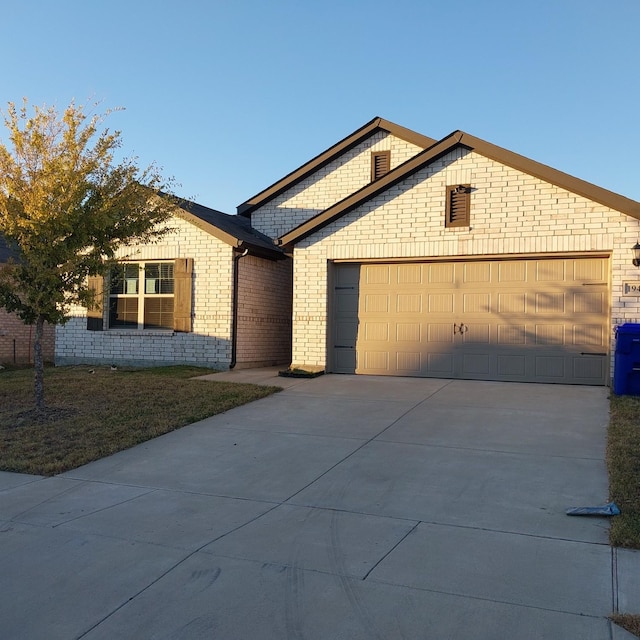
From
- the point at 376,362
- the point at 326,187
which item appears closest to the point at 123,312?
the point at 326,187

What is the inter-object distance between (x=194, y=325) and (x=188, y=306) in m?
0.48

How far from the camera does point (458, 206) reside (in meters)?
12.7

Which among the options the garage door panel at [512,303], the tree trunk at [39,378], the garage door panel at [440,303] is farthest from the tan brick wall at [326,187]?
the tree trunk at [39,378]

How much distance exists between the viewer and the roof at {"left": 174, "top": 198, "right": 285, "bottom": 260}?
14680 mm

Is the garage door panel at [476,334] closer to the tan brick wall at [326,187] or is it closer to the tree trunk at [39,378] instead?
the tan brick wall at [326,187]

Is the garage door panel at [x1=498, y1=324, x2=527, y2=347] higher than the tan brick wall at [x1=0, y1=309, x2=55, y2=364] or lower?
higher

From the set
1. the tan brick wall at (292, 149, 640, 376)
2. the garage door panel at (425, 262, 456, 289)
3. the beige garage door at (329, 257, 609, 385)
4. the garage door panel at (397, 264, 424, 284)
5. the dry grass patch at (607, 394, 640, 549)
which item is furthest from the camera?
the garage door panel at (397, 264, 424, 284)

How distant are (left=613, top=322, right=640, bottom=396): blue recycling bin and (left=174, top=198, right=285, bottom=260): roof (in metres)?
7.88

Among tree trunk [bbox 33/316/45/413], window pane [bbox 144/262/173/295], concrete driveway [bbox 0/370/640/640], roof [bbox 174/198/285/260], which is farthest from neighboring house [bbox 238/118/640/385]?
tree trunk [bbox 33/316/45/413]

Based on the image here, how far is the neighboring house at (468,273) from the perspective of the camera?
11.7 meters

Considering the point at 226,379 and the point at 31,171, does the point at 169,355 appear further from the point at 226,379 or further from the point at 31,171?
the point at 31,171

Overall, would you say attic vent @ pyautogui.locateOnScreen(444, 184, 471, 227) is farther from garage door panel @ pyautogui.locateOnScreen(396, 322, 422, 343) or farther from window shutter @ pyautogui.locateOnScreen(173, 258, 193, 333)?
window shutter @ pyautogui.locateOnScreen(173, 258, 193, 333)

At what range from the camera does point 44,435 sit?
837 cm

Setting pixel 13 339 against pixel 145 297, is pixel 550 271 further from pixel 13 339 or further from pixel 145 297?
pixel 13 339
